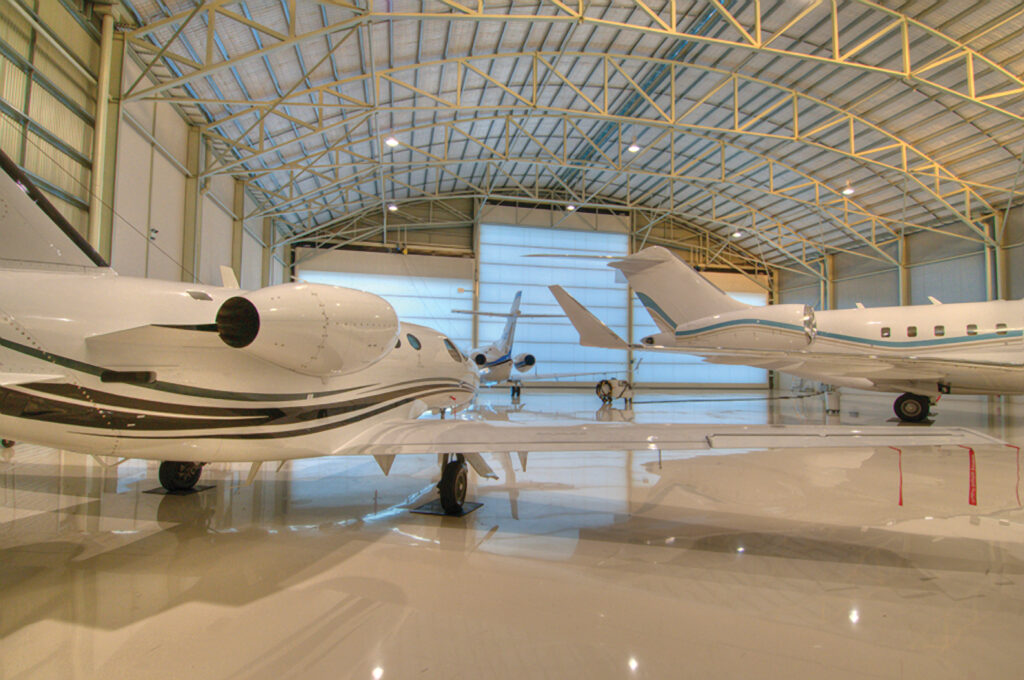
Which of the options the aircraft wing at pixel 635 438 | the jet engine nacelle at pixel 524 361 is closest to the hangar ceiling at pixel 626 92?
the jet engine nacelle at pixel 524 361

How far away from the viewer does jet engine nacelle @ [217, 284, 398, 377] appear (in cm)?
404

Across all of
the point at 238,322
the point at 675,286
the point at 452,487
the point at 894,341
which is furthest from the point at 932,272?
the point at 238,322

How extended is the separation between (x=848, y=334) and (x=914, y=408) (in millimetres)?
2769

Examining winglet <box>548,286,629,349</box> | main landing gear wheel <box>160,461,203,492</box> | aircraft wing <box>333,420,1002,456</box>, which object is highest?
winglet <box>548,286,629,349</box>

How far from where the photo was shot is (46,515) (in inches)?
216

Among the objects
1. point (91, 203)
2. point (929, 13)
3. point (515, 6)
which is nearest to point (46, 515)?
point (91, 203)

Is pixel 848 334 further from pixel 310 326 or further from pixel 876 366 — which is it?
pixel 310 326

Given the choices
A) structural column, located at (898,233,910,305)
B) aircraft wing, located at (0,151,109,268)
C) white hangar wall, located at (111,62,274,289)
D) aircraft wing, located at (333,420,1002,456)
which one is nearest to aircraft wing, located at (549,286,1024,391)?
aircraft wing, located at (333,420,1002,456)

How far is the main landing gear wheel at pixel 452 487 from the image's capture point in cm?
562

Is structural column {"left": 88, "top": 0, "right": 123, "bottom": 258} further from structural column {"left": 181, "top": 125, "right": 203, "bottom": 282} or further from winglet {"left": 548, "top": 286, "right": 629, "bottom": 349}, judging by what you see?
winglet {"left": 548, "top": 286, "right": 629, "bottom": 349}

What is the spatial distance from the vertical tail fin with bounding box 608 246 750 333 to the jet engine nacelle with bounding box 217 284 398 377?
9.94 meters

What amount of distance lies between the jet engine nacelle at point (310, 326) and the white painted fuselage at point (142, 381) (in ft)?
0.53

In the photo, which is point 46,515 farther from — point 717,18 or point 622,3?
point 717,18

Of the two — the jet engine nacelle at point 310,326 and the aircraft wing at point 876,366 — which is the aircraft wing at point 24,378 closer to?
the jet engine nacelle at point 310,326
